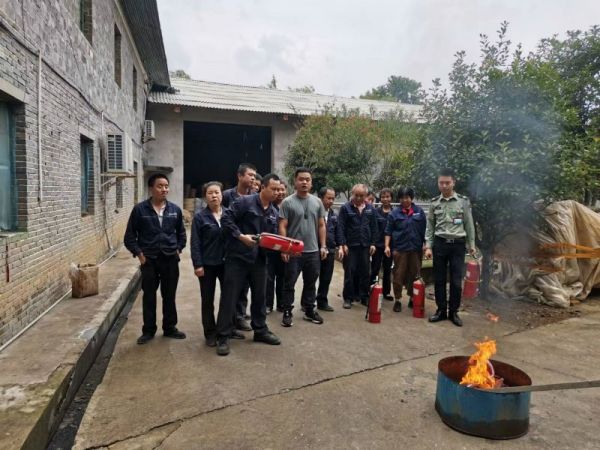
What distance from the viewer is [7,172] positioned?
171 inches

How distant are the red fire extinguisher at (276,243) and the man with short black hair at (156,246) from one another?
1.02 metres

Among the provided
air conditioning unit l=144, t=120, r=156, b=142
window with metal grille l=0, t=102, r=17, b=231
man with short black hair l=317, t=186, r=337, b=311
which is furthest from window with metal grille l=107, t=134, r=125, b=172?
air conditioning unit l=144, t=120, r=156, b=142

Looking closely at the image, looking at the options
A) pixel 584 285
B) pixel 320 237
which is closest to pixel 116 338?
pixel 320 237

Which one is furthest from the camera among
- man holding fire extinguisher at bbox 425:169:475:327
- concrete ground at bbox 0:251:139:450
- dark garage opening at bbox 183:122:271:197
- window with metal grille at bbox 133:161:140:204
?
dark garage opening at bbox 183:122:271:197

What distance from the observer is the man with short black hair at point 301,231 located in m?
5.02

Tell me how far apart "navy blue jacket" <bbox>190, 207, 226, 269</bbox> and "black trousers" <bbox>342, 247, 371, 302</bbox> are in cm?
219

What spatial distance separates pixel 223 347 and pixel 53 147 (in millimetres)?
3458

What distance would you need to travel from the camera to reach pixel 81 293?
5.64m

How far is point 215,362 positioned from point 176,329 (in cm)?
89

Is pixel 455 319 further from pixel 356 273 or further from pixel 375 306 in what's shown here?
pixel 356 273

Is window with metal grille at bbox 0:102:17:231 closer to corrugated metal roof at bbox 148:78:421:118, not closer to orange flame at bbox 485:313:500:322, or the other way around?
orange flame at bbox 485:313:500:322

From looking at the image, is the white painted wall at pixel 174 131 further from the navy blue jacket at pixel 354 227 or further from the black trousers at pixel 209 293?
the black trousers at pixel 209 293

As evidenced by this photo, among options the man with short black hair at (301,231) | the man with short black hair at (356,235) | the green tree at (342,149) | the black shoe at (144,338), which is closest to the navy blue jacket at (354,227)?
the man with short black hair at (356,235)

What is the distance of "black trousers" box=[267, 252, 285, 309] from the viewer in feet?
17.7
